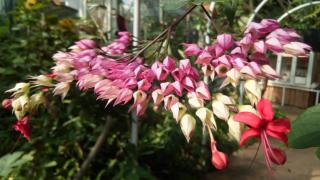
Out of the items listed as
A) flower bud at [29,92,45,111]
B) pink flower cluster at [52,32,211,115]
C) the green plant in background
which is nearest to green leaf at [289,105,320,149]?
the green plant in background

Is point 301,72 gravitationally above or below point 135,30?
below

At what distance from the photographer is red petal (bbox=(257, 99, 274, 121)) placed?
391mm

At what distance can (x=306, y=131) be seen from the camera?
431 millimetres

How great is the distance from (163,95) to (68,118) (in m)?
1.51

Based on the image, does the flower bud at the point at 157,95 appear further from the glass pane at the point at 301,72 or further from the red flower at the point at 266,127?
the glass pane at the point at 301,72

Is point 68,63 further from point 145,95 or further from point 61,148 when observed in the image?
point 61,148

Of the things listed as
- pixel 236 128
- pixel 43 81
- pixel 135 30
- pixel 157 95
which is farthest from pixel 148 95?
pixel 135 30

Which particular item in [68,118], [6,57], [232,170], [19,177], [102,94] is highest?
[102,94]

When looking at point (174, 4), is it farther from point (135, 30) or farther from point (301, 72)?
point (301, 72)

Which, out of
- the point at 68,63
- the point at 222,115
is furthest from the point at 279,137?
the point at 68,63

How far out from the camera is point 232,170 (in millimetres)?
2426

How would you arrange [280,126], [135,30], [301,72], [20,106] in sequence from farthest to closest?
[301,72] → [135,30] → [20,106] → [280,126]

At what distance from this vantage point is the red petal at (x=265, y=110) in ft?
1.28

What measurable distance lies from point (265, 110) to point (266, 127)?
2cm
